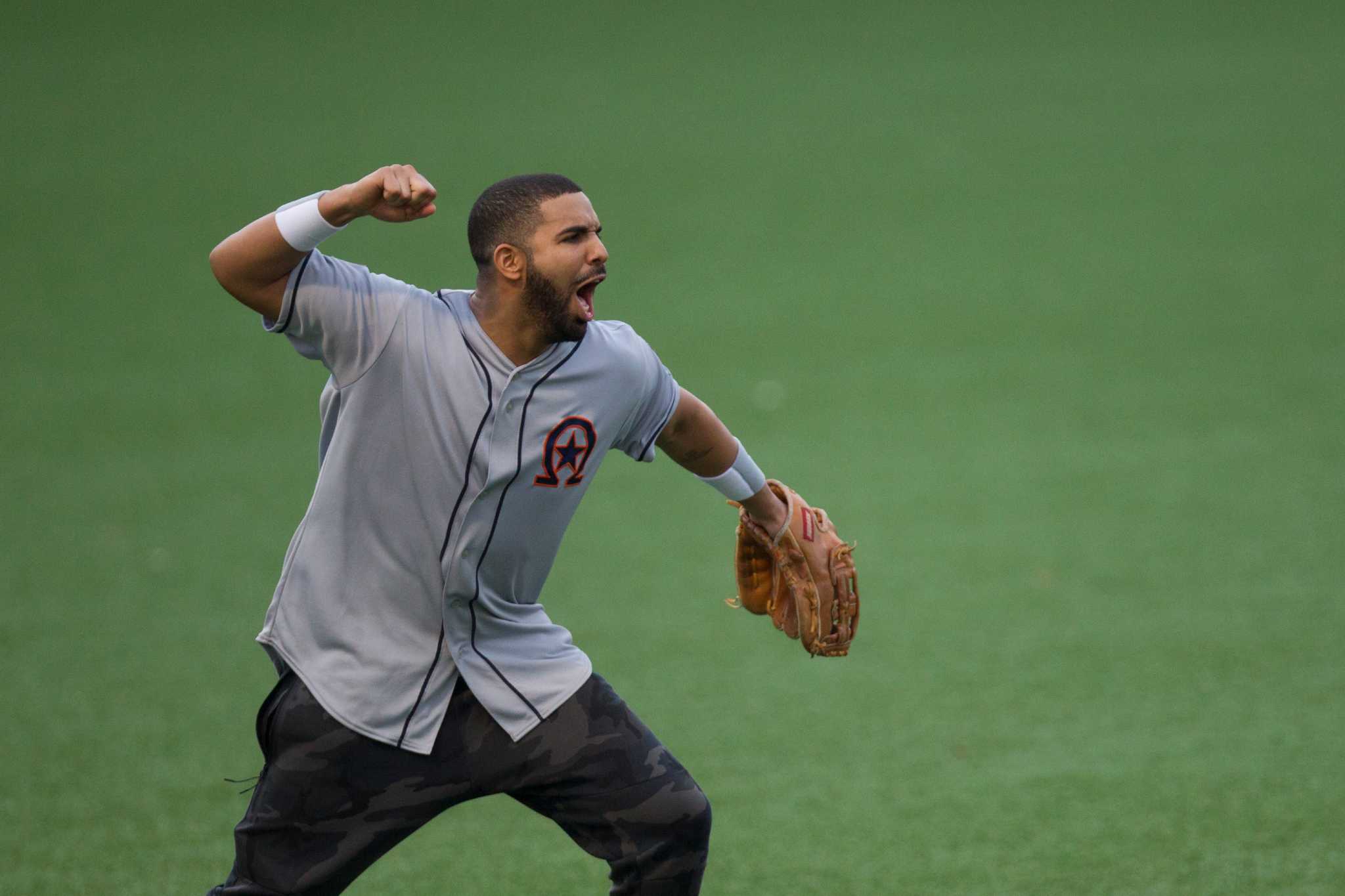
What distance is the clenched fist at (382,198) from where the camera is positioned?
Result: 2992mm

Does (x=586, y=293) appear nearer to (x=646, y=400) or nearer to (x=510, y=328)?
(x=510, y=328)

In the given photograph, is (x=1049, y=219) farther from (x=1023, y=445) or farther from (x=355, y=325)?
(x=355, y=325)

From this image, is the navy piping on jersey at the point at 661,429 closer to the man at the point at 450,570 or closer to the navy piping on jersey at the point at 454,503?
the man at the point at 450,570

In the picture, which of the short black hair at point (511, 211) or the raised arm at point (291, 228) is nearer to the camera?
the raised arm at point (291, 228)

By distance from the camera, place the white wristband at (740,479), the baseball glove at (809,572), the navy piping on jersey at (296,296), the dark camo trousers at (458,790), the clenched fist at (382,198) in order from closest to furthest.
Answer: the clenched fist at (382,198)
the navy piping on jersey at (296,296)
the dark camo trousers at (458,790)
the white wristband at (740,479)
the baseball glove at (809,572)

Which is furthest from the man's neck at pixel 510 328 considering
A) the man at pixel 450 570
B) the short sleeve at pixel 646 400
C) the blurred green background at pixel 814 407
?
the blurred green background at pixel 814 407

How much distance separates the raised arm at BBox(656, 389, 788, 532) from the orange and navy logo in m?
0.28

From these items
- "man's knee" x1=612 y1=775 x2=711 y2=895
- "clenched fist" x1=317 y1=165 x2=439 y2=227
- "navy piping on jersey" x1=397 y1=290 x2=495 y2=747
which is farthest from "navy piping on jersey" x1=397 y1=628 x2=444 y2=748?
"clenched fist" x1=317 y1=165 x2=439 y2=227

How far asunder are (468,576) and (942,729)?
301cm

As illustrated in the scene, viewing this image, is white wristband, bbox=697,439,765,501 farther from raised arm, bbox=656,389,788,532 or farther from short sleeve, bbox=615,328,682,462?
short sleeve, bbox=615,328,682,462

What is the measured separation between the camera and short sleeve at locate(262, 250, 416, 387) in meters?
3.17

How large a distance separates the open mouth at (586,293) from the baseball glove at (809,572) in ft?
3.02

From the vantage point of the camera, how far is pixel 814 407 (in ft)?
30.9

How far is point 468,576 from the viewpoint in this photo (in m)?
3.41
